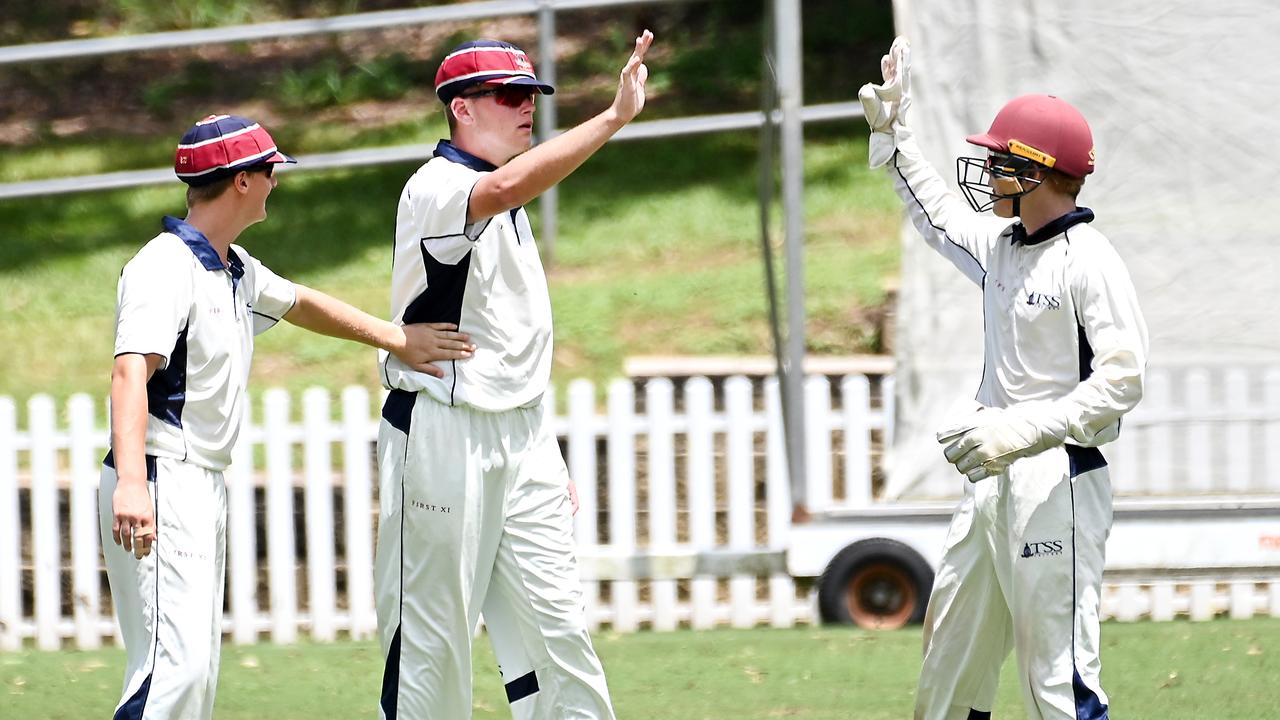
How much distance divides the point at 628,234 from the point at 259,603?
4.71 metres

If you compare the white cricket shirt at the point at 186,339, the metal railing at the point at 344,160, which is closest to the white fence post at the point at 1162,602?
the metal railing at the point at 344,160

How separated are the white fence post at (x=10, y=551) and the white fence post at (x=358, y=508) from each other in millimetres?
1477

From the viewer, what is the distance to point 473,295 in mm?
4281

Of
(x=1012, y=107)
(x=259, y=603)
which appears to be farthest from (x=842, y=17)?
(x=1012, y=107)

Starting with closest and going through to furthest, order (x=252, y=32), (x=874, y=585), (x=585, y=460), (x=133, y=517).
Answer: (x=133, y=517) → (x=874, y=585) → (x=585, y=460) → (x=252, y=32)

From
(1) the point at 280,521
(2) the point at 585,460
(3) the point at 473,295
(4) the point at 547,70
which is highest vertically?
(4) the point at 547,70

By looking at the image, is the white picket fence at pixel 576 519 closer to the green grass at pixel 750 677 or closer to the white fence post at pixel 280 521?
the white fence post at pixel 280 521

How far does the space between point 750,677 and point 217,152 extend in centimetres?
305

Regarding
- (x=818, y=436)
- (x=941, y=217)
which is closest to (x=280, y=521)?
(x=818, y=436)

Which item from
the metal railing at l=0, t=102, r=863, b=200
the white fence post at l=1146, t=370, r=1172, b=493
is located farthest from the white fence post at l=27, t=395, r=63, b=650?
the white fence post at l=1146, t=370, r=1172, b=493

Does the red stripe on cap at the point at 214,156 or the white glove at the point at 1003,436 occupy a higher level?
Result: the red stripe on cap at the point at 214,156

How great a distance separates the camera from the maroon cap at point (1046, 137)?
13.9 ft

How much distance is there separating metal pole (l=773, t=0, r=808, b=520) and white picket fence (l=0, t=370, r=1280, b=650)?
0.41 m

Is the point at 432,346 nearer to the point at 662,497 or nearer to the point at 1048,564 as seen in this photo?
the point at 1048,564
